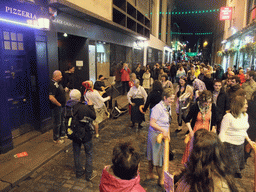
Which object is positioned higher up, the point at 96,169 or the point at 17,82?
the point at 17,82

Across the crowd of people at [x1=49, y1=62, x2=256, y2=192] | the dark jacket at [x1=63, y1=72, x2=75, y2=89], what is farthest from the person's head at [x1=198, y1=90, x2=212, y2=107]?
the dark jacket at [x1=63, y1=72, x2=75, y2=89]

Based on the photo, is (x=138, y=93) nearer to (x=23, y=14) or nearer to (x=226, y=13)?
(x=23, y=14)

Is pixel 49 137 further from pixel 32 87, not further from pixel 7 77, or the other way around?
pixel 7 77

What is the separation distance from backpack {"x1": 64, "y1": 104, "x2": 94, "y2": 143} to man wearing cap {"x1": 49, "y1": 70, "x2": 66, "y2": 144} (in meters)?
1.69

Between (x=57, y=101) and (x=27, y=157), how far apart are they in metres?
1.57

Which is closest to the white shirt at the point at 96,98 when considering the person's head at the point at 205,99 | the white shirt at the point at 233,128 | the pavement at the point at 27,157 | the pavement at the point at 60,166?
the pavement at the point at 60,166

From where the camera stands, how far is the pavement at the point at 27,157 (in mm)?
4160

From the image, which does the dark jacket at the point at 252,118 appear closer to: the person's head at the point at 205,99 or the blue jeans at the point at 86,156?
the person's head at the point at 205,99

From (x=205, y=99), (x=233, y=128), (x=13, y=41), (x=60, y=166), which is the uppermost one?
(x=13, y=41)

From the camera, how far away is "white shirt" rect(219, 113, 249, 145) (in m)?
3.68

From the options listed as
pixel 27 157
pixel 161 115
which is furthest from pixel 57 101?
pixel 161 115

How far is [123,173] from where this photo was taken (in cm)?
191

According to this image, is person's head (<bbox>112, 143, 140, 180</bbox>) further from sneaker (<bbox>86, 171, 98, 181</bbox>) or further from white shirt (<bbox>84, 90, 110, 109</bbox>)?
white shirt (<bbox>84, 90, 110, 109</bbox>)

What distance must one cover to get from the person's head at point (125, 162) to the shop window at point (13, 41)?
5.19 metres
